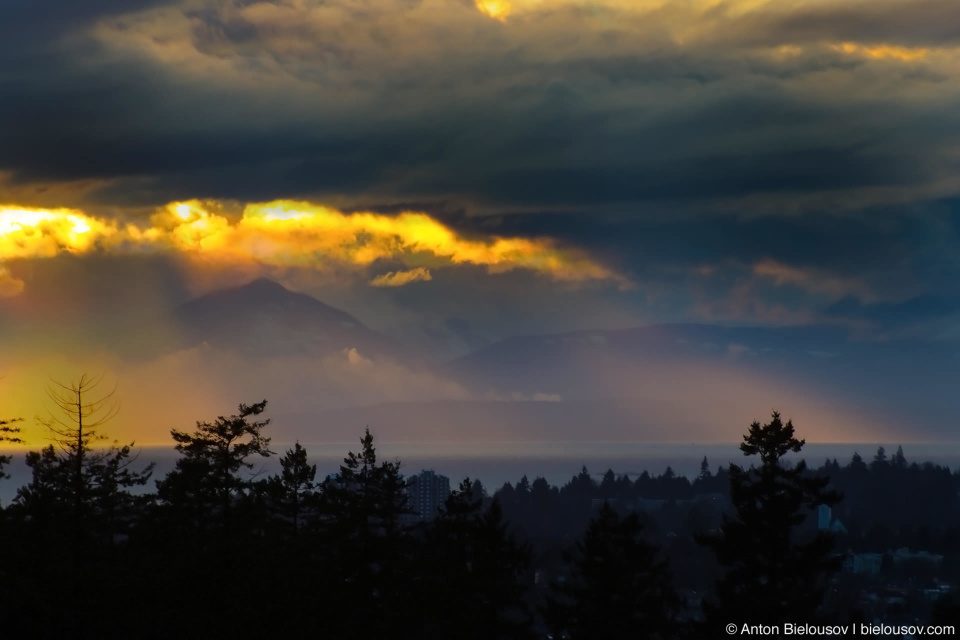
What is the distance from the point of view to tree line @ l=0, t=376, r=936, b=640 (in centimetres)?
3100

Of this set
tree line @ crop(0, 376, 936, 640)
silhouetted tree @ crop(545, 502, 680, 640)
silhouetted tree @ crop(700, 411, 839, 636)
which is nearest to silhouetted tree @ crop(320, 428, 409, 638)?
tree line @ crop(0, 376, 936, 640)

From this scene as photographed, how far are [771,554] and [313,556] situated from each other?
1478 centimetres

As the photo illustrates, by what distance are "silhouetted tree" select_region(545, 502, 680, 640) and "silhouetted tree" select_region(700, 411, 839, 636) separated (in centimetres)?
297

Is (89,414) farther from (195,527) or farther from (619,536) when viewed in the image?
(619,536)

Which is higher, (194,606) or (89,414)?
(89,414)

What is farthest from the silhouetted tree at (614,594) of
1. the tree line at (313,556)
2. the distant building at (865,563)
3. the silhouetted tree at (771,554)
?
the distant building at (865,563)

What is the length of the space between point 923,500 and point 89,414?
7335 inches

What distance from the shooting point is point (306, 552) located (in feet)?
118

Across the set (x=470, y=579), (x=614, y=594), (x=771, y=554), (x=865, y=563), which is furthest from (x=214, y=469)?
(x=865, y=563)

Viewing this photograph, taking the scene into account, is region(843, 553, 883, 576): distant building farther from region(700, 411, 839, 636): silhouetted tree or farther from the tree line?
region(700, 411, 839, 636): silhouetted tree

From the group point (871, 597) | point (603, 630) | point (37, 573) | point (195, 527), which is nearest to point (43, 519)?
point (37, 573)

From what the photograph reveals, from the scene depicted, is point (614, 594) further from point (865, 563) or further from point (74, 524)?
point (865, 563)

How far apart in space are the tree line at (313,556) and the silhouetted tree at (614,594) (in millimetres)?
61

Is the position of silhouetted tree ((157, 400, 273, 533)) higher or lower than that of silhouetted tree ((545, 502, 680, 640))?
higher
